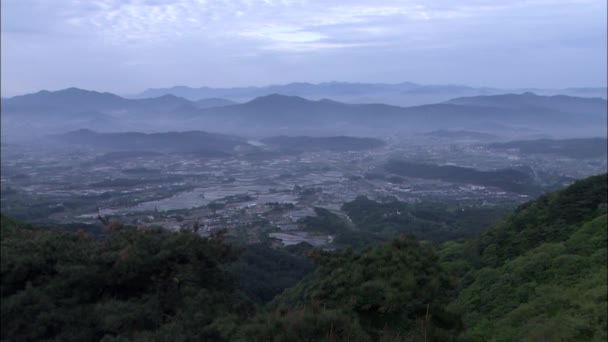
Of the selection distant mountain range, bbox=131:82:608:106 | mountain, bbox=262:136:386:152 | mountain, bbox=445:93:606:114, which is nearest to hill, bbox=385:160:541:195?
mountain, bbox=262:136:386:152

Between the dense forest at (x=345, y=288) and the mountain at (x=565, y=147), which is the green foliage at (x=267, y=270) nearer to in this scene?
the dense forest at (x=345, y=288)

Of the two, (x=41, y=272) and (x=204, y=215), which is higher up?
(x=41, y=272)

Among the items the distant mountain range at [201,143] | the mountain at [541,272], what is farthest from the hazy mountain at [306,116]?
the mountain at [541,272]

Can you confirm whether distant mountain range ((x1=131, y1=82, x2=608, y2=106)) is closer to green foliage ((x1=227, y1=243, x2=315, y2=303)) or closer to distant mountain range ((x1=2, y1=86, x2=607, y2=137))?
distant mountain range ((x1=2, y1=86, x2=607, y2=137))

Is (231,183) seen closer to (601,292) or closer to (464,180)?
(464,180)

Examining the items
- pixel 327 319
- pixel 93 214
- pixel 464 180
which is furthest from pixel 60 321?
pixel 464 180

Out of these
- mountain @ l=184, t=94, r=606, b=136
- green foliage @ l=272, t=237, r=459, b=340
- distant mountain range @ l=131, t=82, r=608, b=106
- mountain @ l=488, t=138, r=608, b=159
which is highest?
distant mountain range @ l=131, t=82, r=608, b=106

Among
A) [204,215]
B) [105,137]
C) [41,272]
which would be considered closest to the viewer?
[41,272]
